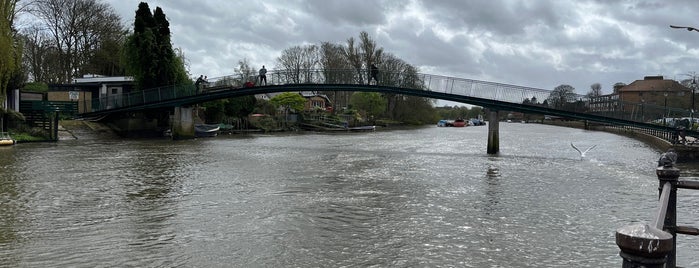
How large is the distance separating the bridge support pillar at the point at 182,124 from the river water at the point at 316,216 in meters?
22.5

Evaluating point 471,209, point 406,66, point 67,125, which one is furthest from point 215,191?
point 406,66

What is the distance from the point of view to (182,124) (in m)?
44.5

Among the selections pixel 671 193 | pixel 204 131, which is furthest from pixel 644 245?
pixel 204 131

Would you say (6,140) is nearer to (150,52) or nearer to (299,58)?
(150,52)

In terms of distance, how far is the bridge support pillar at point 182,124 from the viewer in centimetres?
4412

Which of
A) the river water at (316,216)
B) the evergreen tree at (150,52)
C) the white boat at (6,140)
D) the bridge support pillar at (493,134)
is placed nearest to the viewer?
the river water at (316,216)

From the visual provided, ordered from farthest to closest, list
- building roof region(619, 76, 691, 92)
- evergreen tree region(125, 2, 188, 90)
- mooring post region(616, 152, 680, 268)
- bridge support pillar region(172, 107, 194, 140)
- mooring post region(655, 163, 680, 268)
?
building roof region(619, 76, 691, 92)
evergreen tree region(125, 2, 188, 90)
bridge support pillar region(172, 107, 194, 140)
mooring post region(655, 163, 680, 268)
mooring post region(616, 152, 680, 268)

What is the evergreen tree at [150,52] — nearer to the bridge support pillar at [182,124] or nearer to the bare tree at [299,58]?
the bridge support pillar at [182,124]

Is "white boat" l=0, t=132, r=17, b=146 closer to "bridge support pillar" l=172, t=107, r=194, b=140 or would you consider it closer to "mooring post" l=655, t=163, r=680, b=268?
"bridge support pillar" l=172, t=107, r=194, b=140

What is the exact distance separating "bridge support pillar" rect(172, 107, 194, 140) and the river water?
22.5 m

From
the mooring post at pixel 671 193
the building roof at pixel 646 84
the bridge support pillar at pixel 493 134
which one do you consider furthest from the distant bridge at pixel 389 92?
the building roof at pixel 646 84

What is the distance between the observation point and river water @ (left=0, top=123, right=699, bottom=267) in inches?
322

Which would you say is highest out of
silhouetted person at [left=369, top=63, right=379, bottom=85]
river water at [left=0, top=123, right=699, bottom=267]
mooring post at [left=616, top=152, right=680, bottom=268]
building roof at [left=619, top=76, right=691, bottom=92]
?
building roof at [left=619, top=76, right=691, bottom=92]

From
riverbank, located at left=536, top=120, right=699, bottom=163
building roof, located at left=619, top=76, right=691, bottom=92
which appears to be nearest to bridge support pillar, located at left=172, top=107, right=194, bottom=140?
riverbank, located at left=536, top=120, right=699, bottom=163
